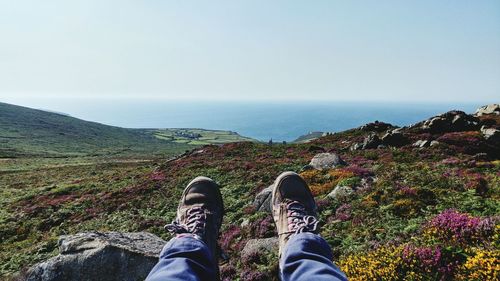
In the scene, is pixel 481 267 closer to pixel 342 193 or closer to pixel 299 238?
pixel 299 238

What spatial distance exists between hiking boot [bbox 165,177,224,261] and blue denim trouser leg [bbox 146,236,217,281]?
1.99ft

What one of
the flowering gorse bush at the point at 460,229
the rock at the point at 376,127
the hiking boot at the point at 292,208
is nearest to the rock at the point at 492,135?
the rock at the point at 376,127

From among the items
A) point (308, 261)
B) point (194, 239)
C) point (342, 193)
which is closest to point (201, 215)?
point (194, 239)

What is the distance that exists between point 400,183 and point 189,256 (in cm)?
1233

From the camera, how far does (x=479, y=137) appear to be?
1330 inches

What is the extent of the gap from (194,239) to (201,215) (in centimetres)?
166

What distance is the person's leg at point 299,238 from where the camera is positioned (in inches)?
171

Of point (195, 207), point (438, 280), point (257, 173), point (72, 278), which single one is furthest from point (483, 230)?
point (257, 173)

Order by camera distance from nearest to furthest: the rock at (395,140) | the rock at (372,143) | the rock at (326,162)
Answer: the rock at (326,162)
the rock at (395,140)
the rock at (372,143)

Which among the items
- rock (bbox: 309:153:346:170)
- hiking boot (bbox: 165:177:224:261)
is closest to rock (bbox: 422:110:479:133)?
rock (bbox: 309:153:346:170)

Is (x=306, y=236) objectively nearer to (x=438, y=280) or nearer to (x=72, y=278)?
(x=438, y=280)

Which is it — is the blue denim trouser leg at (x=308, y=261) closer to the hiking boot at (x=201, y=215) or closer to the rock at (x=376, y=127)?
the hiking boot at (x=201, y=215)

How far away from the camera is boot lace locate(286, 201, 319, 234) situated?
237 inches

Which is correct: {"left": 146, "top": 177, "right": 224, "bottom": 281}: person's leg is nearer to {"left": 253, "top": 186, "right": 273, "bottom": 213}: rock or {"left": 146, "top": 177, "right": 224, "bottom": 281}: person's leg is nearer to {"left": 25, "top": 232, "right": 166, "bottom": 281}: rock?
{"left": 25, "top": 232, "right": 166, "bottom": 281}: rock
